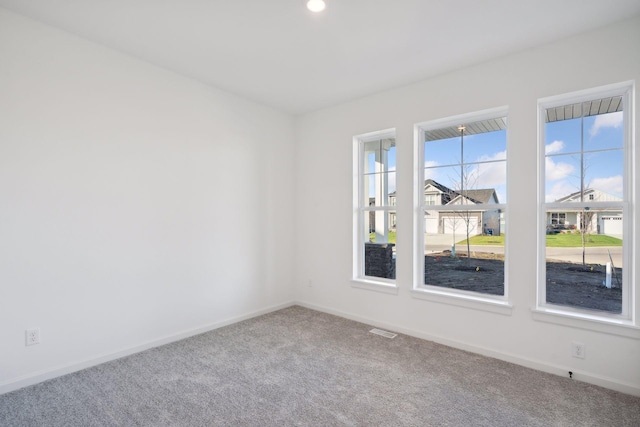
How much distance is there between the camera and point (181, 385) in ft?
8.15

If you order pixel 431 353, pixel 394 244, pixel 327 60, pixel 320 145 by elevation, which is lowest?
pixel 431 353

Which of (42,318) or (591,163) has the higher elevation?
(591,163)

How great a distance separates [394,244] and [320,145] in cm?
167

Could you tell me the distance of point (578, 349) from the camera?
2.60 metres

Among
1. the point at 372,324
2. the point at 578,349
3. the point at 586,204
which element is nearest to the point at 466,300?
the point at 578,349

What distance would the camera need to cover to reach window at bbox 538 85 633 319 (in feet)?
8.43

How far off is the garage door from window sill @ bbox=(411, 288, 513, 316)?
64 centimetres

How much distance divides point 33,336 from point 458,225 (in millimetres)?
3879

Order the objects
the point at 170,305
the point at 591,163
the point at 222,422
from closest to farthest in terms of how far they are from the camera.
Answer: the point at 222,422
the point at 591,163
the point at 170,305

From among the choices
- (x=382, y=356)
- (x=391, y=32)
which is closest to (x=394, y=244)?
(x=382, y=356)

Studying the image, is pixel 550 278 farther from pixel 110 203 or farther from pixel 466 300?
pixel 110 203

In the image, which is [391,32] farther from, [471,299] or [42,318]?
[42,318]

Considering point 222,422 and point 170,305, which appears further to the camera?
point 170,305

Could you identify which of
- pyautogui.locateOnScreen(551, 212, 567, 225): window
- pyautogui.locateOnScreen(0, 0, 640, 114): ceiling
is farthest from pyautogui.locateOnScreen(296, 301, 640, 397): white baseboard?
pyautogui.locateOnScreen(0, 0, 640, 114): ceiling
